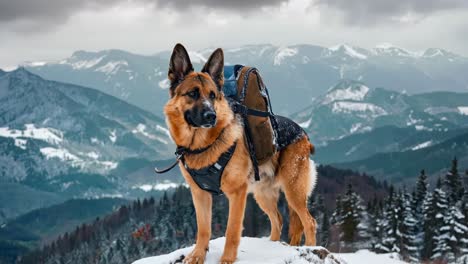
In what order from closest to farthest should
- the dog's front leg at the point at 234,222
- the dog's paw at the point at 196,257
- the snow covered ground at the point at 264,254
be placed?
the dog's front leg at the point at 234,222 < the dog's paw at the point at 196,257 < the snow covered ground at the point at 264,254

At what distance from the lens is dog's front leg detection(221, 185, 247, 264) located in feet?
31.8

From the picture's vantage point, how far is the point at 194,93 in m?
9.27

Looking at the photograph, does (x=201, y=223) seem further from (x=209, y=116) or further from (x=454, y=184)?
(x=454, y=184)

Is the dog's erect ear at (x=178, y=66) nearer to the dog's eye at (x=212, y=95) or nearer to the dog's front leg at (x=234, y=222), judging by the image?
the dog's eye at (x=212, y=95)

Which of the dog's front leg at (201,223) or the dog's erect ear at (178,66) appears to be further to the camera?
the dog's front leg at (201,223)

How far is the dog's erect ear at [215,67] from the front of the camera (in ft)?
32.0

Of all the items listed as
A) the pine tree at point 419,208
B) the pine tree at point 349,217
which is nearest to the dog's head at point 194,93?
the pine tree at point 349,217

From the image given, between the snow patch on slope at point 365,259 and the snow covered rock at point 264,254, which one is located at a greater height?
the snow covered rock at point 264,254

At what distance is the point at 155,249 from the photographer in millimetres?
177875

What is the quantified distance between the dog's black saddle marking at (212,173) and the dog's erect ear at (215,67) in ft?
4.64

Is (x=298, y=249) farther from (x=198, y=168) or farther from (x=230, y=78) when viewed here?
(x=230, y=78)

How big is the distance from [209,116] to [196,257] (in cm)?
315

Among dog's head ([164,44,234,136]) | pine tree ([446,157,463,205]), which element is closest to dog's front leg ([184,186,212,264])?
dog's head ([164,44,234,136])

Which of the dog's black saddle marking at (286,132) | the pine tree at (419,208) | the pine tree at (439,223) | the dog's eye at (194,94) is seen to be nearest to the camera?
the dog's eye at (194,94)
